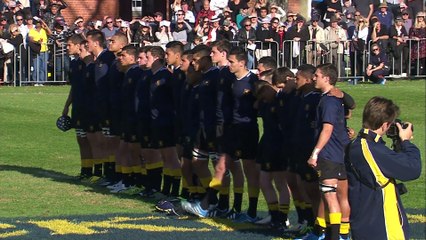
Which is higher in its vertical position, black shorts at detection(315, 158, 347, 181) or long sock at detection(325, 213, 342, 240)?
black shorts at detection(315, 158, 347, 181)

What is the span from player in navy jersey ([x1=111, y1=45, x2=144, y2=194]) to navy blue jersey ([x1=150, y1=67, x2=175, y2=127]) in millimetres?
402

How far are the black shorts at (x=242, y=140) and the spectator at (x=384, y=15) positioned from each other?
18162 millimetres

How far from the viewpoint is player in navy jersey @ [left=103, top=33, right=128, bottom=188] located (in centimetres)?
1556

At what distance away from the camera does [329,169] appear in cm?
1101

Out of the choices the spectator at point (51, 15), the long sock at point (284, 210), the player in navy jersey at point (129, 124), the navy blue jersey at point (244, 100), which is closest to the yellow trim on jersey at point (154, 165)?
the player in navy jersey at point (129, 124)

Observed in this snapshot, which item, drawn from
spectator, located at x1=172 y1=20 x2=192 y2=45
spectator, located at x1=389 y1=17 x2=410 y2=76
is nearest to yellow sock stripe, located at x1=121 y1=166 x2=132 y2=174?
spectator, located at x1=172 y1=20 x2=192 y2=45

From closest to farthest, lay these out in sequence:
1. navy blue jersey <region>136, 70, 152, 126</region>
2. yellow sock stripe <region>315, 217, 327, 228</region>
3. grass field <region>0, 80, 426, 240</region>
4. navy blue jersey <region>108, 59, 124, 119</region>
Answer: yellow sock stripe <region>315, 217, 327, 228</region> < grass field <region>0, 80, 426, 240</region> < navy blue jersey <region>136, 70, 152, 126</region> < navy blue jersey <region>108, 59, 124, 119</region>

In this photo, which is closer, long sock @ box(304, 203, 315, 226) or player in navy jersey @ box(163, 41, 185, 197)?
long sock @ box(304, 203, 315, 226)

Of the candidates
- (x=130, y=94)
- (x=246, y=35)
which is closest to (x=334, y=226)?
(x=130, y=94)

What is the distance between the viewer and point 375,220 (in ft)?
26.4

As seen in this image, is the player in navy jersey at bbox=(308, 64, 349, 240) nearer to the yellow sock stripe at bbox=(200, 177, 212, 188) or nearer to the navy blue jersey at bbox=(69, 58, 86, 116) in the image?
the yellow sock stripe at bbox=(200, 177, 212, 188)

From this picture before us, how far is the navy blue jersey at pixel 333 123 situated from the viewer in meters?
10.9

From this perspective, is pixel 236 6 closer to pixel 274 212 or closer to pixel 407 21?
pixel 407 21

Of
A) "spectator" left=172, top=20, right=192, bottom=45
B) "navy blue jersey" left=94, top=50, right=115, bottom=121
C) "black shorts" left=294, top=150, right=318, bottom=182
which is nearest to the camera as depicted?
"black shorts" left=294, top=150, right=318, bottom=182
